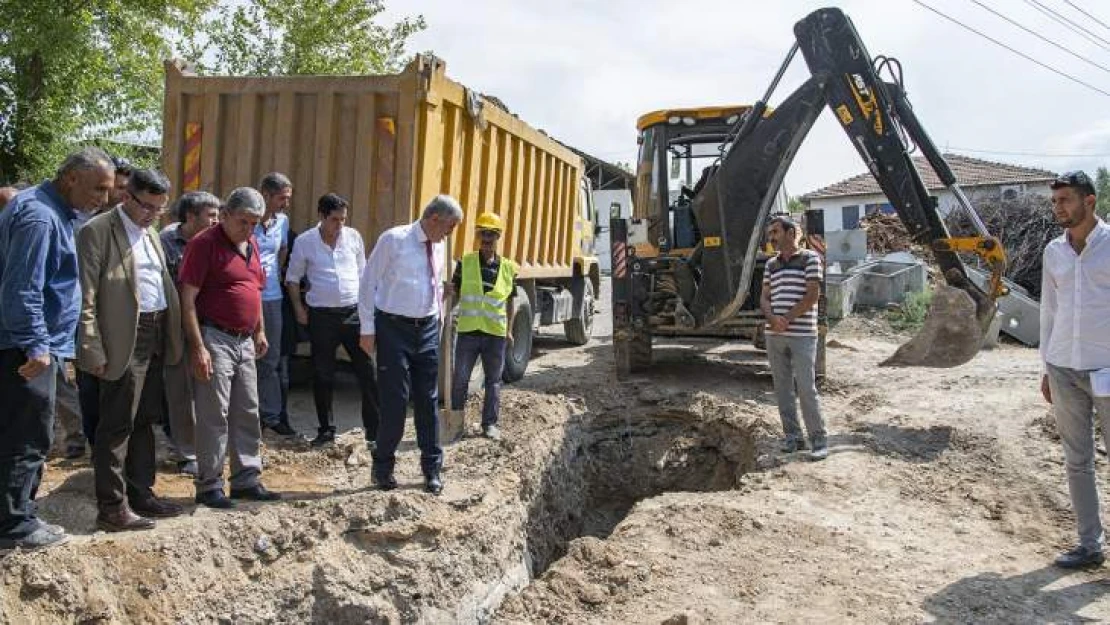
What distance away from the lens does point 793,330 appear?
6.06 m

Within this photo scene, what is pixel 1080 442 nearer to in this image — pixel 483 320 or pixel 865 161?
pixel 865 161

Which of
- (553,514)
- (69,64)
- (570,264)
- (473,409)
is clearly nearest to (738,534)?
(553,514)

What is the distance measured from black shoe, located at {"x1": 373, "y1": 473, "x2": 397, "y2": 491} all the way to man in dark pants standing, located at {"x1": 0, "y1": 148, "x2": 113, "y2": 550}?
1.72 metres

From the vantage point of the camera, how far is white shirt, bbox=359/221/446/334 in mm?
4848

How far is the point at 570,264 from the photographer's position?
11445mm

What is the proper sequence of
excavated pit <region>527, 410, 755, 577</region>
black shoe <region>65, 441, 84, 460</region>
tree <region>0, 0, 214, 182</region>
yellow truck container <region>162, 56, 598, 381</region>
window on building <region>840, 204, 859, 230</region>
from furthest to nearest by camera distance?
window on building <region>840, 204, 859, 230</region>
tree <region>0, 0, 214, 182</region>
excavated pit <region>527, 410, 755, 577</region>
yellow truck container <region>162, 56, 598, 381</region>
black shoe <region>65, 441, 84, 460</region>

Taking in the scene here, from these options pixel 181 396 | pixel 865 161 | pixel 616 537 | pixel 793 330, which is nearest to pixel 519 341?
pixel 793 330

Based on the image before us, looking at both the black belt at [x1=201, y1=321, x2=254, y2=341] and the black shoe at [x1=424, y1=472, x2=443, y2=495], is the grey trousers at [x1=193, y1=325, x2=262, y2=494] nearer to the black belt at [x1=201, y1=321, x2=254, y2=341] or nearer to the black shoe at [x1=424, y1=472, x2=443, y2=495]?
the black belt at [x1=201, y1=321, x2=254, y2=341]

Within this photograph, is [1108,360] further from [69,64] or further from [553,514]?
[69,64]

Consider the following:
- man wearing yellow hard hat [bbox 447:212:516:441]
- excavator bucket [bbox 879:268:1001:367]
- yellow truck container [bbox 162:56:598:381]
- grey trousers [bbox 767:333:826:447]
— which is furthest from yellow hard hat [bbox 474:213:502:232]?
excavator bucket [bbox 879:268:1001:367]

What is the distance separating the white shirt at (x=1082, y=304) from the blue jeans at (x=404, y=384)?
131 inches

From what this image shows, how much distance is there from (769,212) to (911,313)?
304 inches

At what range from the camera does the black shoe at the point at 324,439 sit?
19.3ft

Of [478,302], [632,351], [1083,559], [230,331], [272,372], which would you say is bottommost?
[1083,559]
